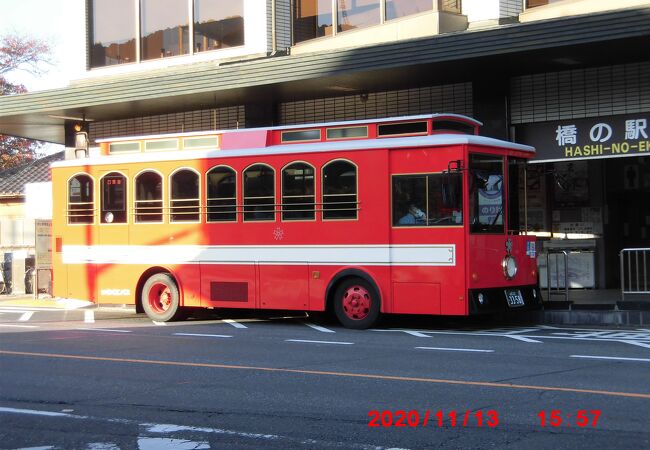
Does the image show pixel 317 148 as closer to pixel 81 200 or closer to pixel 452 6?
pixel 81 200

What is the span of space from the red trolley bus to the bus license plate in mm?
31

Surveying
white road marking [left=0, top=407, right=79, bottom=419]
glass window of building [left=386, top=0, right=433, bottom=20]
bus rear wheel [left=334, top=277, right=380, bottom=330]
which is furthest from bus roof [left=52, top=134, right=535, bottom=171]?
white road marking [left=0, top=407, right=79, bottom=419]

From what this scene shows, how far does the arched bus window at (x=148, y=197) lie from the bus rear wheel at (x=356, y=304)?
4037 millimetres

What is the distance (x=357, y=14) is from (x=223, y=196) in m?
7.11

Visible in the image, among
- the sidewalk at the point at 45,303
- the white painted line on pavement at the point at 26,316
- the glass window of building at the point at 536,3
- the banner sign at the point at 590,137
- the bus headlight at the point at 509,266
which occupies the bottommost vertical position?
the white painted line on pavement at the point at 26,316

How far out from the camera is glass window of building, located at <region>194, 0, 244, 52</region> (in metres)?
23.3

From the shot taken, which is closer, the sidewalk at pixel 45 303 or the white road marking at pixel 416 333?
the white road marking at pixel 416 333

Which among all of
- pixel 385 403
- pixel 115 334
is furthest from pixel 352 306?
pixel 385 403

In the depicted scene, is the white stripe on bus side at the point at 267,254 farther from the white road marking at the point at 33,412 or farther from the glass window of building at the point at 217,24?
the glass window of building at the point at 217,24

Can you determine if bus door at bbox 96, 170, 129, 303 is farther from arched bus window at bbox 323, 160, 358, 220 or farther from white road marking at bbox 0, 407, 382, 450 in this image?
white road marking at bbox 0, 407, 382, 450

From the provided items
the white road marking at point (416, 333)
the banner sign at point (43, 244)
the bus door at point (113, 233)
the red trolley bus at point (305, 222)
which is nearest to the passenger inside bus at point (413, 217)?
the red trolley bus at point (305, 222)

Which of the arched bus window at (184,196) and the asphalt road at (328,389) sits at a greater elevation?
the arched bus window at (184,196)

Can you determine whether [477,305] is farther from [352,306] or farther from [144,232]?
[144,232]

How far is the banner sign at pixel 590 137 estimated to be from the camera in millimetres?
17859
